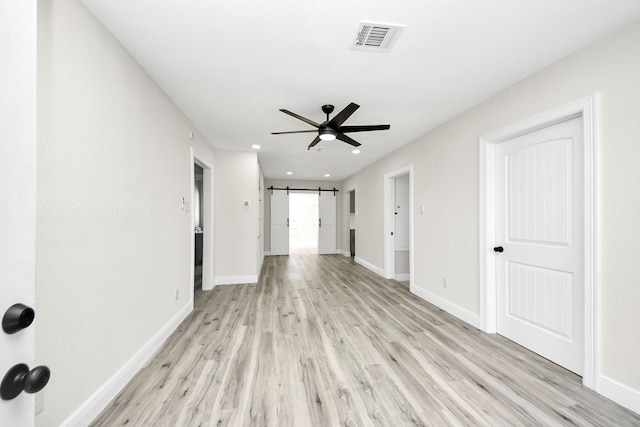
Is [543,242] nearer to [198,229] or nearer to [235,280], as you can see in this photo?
[235,280]

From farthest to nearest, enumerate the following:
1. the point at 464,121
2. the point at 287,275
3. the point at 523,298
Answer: the point at 287,275
the point at 464,121
the point at 523,298

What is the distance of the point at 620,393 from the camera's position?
167cm

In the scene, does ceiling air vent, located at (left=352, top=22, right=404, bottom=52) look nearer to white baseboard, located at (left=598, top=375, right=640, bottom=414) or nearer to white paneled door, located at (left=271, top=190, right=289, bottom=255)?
white baseboard, located at (left=598, top=375, right=640, bottom=414)

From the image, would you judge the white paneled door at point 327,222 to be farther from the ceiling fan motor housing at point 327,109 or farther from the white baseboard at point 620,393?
the white baseboard at point 620,393

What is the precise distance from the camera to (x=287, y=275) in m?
5.37

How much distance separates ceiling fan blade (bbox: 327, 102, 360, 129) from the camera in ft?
7.70

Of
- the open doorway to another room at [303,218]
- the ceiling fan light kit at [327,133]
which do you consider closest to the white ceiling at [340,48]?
the ceiling fan light kit at [327,133]

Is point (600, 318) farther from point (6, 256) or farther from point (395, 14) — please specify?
point (6, 256)

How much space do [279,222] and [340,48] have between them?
6.49m

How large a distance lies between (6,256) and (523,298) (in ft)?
10.6

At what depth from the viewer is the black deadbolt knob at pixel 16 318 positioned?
0.50 meters

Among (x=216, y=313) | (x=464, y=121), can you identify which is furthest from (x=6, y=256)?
(x=464, y=121)

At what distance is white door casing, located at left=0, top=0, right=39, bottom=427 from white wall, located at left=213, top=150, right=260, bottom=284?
4.04 m

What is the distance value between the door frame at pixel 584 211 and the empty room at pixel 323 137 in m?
0.02
